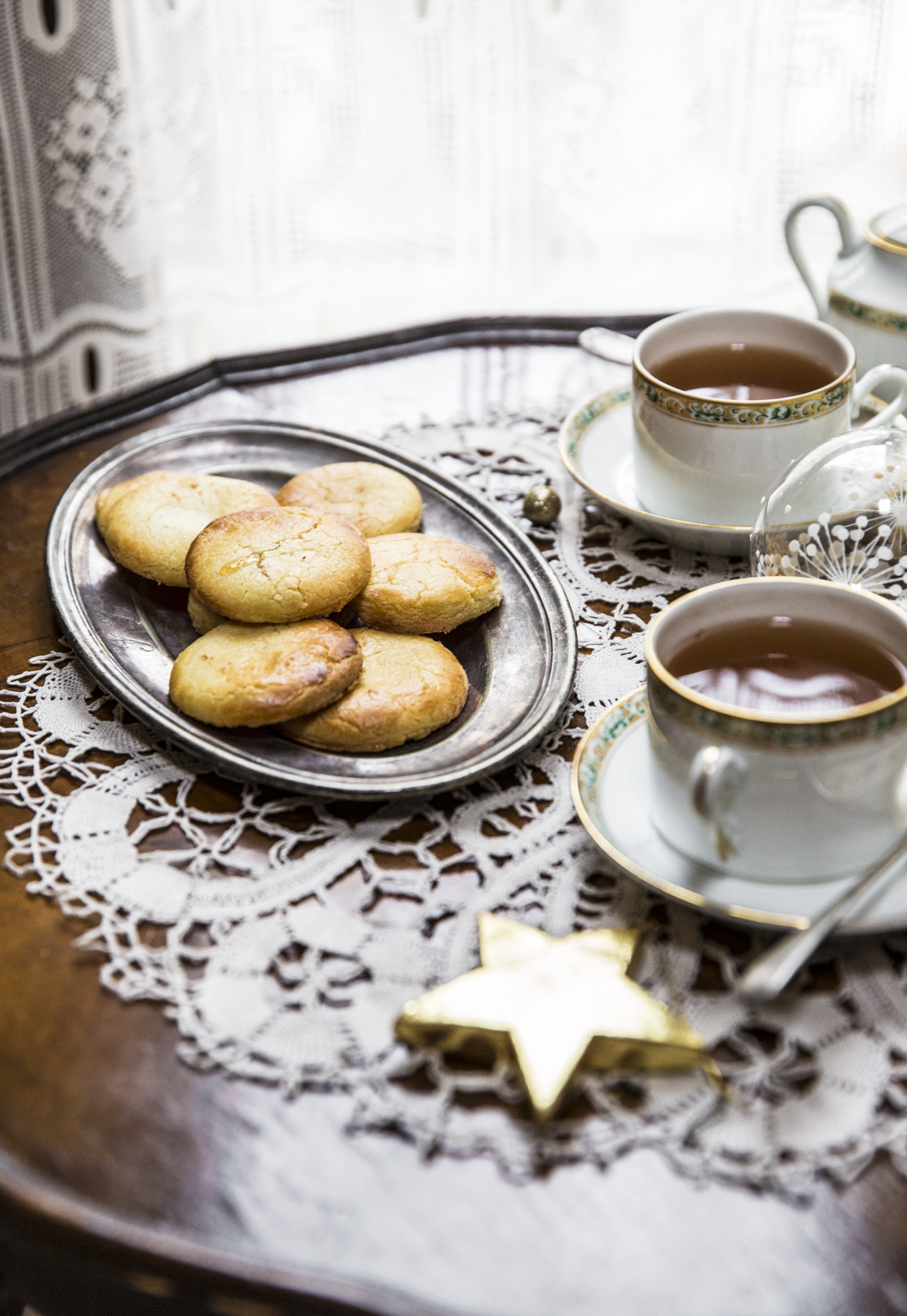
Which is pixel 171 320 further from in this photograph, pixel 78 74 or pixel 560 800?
pixel 560 800

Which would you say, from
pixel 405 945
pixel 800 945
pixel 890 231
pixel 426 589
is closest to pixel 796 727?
pixel 800 945

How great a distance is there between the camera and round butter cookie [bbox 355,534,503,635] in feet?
3.01

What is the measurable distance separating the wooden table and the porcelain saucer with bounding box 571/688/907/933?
13cm

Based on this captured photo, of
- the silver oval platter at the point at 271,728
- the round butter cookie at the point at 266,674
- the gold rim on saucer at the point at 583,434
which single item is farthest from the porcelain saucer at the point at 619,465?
the round butter cookie at the point at 266,674

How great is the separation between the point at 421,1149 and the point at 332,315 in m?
1.90

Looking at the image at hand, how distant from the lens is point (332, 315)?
2.26 metres

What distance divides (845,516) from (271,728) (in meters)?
0.47

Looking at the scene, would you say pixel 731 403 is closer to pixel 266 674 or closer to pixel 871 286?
pixel 871 286

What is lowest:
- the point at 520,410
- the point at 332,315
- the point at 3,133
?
the point at 332,315

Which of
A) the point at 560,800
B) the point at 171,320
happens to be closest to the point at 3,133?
the point at 171,320

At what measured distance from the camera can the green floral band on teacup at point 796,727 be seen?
634mm

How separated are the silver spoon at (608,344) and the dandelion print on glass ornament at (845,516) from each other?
0.40 metres

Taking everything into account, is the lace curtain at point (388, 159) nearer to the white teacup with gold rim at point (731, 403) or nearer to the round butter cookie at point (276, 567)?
the white teacup with gold rim at point (731, 403)

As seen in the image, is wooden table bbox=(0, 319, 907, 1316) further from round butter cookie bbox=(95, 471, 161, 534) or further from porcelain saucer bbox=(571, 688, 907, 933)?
round butter cookie bbox=(95, 471, 161, 534)
